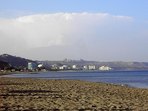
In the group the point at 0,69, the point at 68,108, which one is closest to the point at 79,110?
the point at 68,108

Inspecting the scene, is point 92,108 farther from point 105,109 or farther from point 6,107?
point 6,107

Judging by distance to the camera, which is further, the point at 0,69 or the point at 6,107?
the point at 0,69

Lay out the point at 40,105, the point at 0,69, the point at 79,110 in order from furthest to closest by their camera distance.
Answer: the point at 0,69, the point at 40,105, the point at 79,110

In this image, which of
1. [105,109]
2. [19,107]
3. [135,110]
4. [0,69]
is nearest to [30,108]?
[19,107]

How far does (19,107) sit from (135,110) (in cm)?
482

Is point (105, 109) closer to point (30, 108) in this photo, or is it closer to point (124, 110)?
point (124, 110)

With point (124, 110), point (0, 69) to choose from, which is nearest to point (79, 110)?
point (124, 110)

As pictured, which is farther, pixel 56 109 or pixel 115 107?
pixel 115 107

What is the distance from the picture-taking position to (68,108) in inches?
690

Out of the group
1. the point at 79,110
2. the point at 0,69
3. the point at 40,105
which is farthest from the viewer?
the point at 0,69

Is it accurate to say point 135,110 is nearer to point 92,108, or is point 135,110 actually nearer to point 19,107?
point 92,108

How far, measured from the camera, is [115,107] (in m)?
18.3

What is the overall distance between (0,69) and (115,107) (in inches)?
5671

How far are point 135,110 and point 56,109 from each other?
3.31 metres
